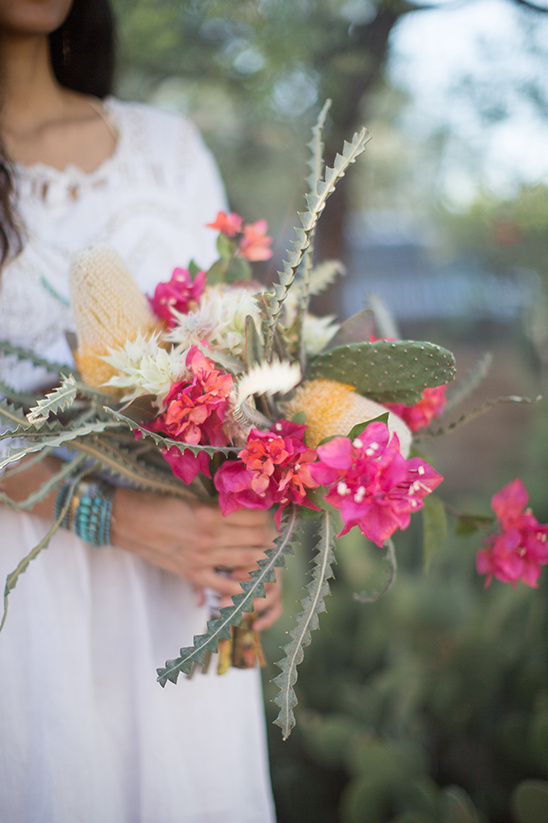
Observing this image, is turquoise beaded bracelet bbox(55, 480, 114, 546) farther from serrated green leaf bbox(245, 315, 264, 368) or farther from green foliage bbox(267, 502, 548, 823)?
green foliage bbox(267, 502, 548, 823)

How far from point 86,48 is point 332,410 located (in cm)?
97

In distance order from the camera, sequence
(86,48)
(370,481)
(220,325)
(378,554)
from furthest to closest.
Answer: (378,554), (86,48), (220,325), (370,481)

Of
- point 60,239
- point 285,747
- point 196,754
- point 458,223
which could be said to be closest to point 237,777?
point 196,754

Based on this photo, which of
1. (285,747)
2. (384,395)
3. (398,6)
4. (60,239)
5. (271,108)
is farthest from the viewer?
(285,747)

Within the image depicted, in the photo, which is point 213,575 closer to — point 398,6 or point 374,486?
point 374,486

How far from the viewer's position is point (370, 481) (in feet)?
1.71

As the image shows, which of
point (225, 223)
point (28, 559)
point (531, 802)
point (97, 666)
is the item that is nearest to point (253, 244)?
point (225, 223)

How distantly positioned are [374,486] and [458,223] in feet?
7.34

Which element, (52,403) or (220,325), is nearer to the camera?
(52,403)

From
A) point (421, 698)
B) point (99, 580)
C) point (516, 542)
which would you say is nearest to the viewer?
point (516, 542)

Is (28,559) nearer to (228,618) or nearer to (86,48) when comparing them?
(228,618)

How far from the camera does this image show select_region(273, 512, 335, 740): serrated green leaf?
53 cm

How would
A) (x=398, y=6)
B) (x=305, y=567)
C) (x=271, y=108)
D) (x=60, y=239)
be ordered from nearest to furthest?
(x=60, y=239) → (x=398, y=6) → (x=271, y=108) → (x=305, y=567)

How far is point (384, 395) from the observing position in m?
0.68
